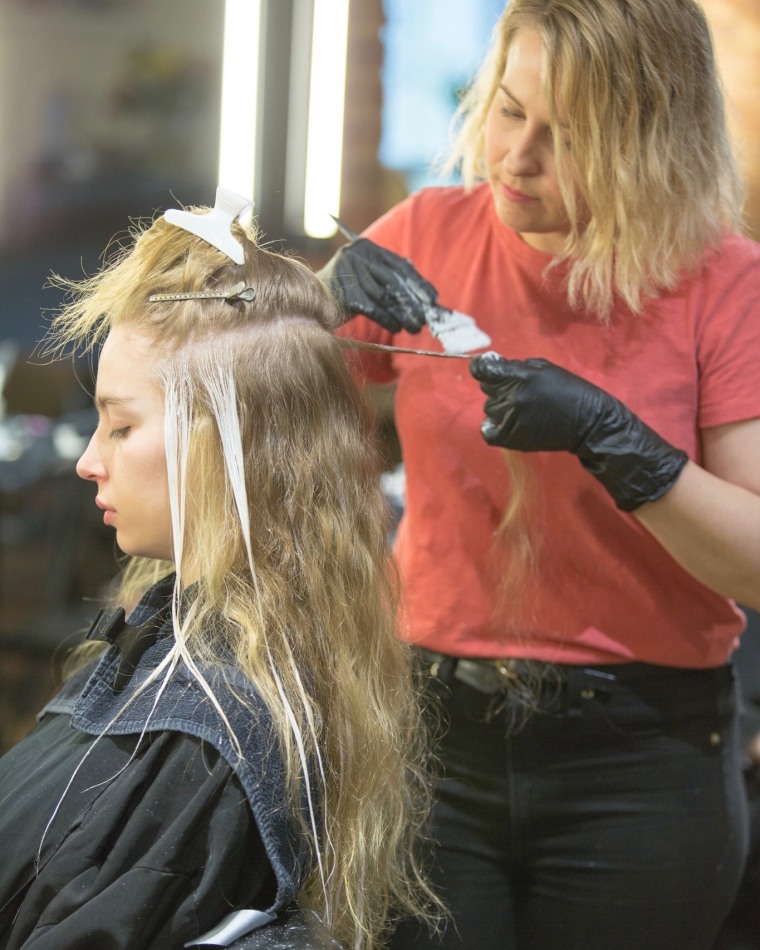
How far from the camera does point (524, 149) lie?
43.5 inches

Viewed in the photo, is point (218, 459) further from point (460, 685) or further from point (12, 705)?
point (12, 705)

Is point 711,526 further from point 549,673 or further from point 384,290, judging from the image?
point 384,290

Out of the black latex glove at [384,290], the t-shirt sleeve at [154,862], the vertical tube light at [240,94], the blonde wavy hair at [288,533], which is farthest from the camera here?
the vertical tube light at [240,94]

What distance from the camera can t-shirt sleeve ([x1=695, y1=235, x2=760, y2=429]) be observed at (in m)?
1.08

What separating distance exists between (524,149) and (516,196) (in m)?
0.05

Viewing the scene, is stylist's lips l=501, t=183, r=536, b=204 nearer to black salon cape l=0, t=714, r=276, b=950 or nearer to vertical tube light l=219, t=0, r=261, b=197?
black salon cape l=0, t=714, r=276, b=950

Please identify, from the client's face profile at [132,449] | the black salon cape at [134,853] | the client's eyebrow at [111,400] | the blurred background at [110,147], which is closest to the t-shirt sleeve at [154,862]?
the black salon cape at [134,853]

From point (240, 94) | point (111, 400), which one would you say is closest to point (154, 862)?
point (111, 400)

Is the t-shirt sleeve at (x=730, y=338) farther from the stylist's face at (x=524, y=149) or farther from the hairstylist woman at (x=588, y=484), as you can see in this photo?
the stylist's face at (x=524, y=149)

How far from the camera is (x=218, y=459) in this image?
994mm

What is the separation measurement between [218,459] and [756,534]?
1.78 ft

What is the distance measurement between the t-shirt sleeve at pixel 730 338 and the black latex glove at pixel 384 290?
31cm

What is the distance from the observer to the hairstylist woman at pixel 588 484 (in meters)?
1.08

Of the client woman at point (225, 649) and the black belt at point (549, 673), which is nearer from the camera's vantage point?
the client woman at point (225, 649)
